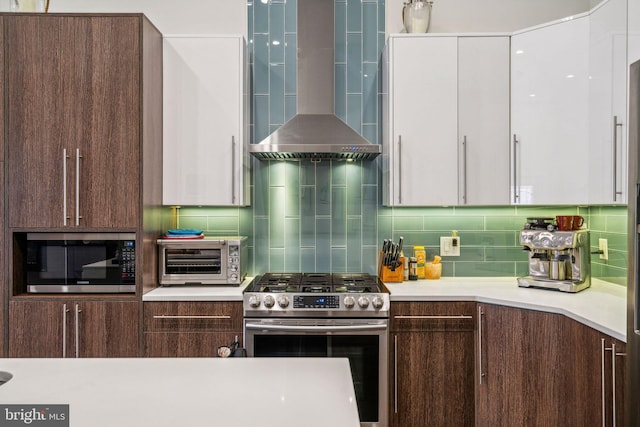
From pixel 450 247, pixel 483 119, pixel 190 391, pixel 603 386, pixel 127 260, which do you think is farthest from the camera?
pixel 450 247

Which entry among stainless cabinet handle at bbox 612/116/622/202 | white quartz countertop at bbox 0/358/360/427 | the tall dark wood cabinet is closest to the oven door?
the tall dark wood cabinet

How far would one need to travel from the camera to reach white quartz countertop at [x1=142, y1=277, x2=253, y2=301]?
98.7 inches

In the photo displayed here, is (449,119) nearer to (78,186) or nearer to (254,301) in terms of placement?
(254,301)

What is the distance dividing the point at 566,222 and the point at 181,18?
2800 mm

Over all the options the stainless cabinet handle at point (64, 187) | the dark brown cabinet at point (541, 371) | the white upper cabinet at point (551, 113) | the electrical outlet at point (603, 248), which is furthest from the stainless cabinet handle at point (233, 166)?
the electrical outlet at point (603, 248)

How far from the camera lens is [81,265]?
2.59 metres

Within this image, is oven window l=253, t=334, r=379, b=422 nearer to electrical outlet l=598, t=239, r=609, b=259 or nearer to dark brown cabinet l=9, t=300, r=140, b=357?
dark brown cabinet l=9, t=300, r=140, b=357

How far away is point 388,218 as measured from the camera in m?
3.17

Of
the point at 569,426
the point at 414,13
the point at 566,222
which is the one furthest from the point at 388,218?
the point at 569,426

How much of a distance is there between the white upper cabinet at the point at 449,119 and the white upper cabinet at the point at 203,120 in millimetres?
966

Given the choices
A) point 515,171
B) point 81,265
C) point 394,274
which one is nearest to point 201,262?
point 81,265

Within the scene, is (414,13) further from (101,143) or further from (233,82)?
(101,143)

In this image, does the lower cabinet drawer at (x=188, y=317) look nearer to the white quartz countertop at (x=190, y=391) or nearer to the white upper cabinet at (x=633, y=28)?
the white quartz countertop at (x=190, y=391)

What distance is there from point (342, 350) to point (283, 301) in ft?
1.38
